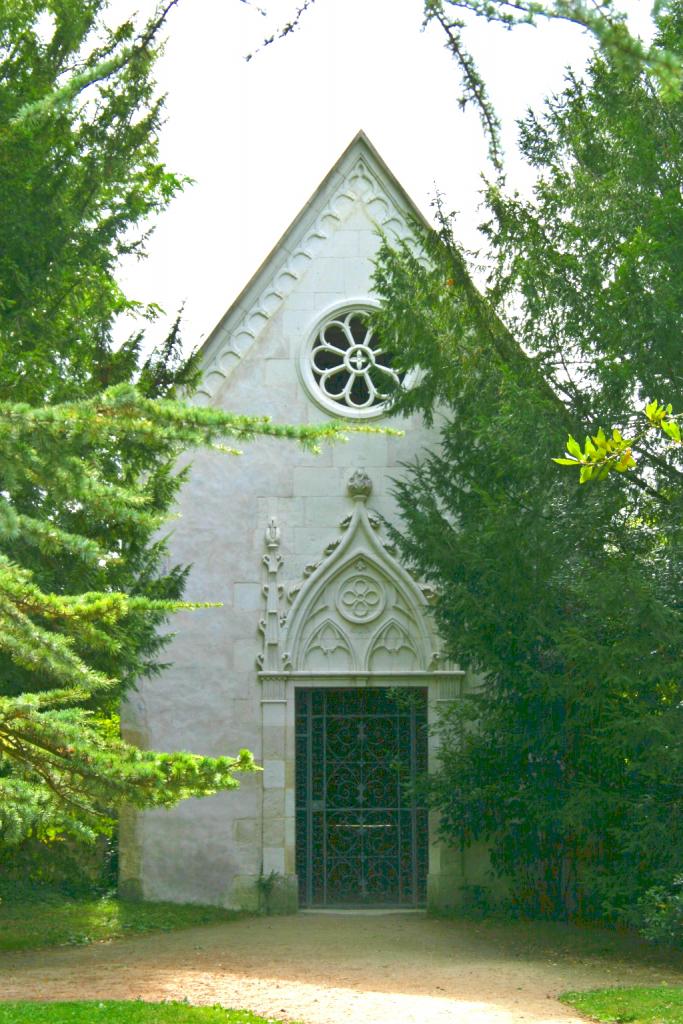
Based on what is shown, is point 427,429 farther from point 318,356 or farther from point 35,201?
point 35,201

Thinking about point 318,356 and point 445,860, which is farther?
point 318,356

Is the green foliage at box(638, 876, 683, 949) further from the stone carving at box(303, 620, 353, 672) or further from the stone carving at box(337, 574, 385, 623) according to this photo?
the stone carving at box(337, 574, 385, 623)

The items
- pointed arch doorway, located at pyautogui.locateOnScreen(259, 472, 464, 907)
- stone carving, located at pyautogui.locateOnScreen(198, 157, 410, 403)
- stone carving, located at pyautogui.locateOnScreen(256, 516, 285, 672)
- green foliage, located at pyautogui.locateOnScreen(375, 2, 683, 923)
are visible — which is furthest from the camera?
stone carving, located at pyautogui.locateOnScreen(198, 157, 410, 403)

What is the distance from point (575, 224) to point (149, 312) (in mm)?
5507

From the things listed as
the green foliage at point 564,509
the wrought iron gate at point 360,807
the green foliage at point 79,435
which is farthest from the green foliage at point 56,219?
the wrought iron gate at point 360,807

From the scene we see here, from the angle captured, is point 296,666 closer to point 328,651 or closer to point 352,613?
point 328,651

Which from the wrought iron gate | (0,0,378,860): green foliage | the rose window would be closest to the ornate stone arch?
the wrought iron gate

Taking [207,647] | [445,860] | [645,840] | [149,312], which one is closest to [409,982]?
[645,840]

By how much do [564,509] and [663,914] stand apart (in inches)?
127

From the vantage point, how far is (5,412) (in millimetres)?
4184

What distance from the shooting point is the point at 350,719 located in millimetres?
14000

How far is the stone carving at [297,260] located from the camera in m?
14.5

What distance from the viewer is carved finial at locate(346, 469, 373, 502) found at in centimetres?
1413

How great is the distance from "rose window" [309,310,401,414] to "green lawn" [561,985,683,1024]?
7.14 metres
